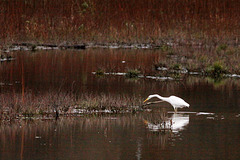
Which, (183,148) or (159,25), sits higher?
(159,25)

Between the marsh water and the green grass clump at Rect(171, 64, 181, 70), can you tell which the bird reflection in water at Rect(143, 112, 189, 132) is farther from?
the green grass clump at Rect(171, 64, 181, 70)

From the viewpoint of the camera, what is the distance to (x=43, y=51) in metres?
39.5

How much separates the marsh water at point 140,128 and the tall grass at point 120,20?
17.1m

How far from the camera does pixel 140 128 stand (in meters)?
14.3

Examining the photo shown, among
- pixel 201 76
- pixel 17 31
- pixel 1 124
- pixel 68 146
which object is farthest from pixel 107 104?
pixel 17 31

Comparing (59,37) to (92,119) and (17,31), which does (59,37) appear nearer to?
(17,31)

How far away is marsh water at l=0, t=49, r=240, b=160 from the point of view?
466 inches

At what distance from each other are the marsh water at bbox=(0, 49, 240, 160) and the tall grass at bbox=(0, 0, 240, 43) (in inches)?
675

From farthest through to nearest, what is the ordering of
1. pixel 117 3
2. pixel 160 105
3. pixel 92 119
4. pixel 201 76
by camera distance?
1. pixel 117 3
2. pixel 201 76
3. pixel 160 105
4. pixel 92 119

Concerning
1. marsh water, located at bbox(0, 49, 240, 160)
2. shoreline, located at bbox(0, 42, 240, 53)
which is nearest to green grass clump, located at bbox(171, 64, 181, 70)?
marsh water, located at bbox(0, 49, 240, 160)

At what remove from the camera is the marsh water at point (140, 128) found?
11.8m

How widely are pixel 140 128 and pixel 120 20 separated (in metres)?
31.5

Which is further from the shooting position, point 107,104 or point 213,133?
point 107,104

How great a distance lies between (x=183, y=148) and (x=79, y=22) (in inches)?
1323
